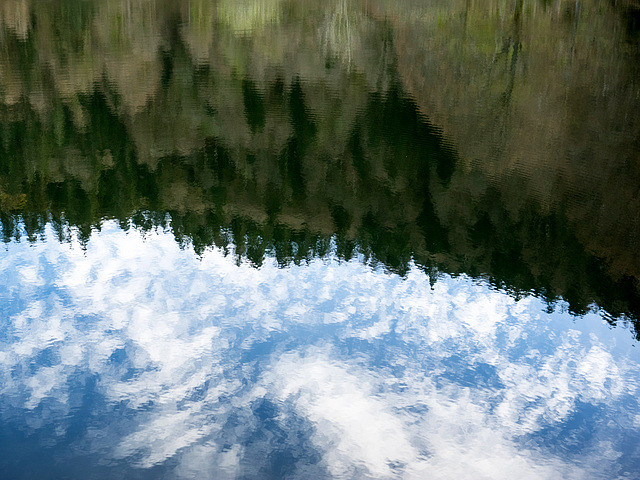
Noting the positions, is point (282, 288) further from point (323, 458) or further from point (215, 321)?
point (323, 458)

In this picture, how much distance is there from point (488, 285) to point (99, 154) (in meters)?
16.0

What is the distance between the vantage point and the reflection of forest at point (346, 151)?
16406 millimetres

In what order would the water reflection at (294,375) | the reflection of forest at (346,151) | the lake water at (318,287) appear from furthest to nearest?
the reflection of forest at (346,151) → the lake water at (318,287) → the water reflection at (294,375)

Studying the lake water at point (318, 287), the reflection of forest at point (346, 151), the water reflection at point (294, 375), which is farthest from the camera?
the reflection of forest at point (346, 151)

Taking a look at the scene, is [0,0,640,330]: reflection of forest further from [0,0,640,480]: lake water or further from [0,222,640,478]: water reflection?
[0,222,640,478]: water reflection

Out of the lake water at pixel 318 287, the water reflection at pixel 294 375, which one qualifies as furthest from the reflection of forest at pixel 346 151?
the water reflection at pixel 294 375

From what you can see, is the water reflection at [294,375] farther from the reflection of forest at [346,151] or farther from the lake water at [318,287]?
the reflection of forest at [346,151]

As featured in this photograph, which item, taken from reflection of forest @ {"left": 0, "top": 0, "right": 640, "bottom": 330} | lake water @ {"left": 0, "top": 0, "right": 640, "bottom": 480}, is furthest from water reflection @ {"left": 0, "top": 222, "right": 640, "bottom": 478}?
reflection of forest @ {"left": 0, "top": 0, "right": 640, "bottom": 330}

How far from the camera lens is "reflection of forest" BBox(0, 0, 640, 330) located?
16.4 meters

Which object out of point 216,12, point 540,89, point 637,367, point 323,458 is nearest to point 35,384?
point 323,458

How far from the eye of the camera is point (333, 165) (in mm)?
23406

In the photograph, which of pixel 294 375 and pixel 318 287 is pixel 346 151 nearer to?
pixel 318 287

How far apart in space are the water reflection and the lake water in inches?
1.7

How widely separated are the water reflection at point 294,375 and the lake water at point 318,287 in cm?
4
